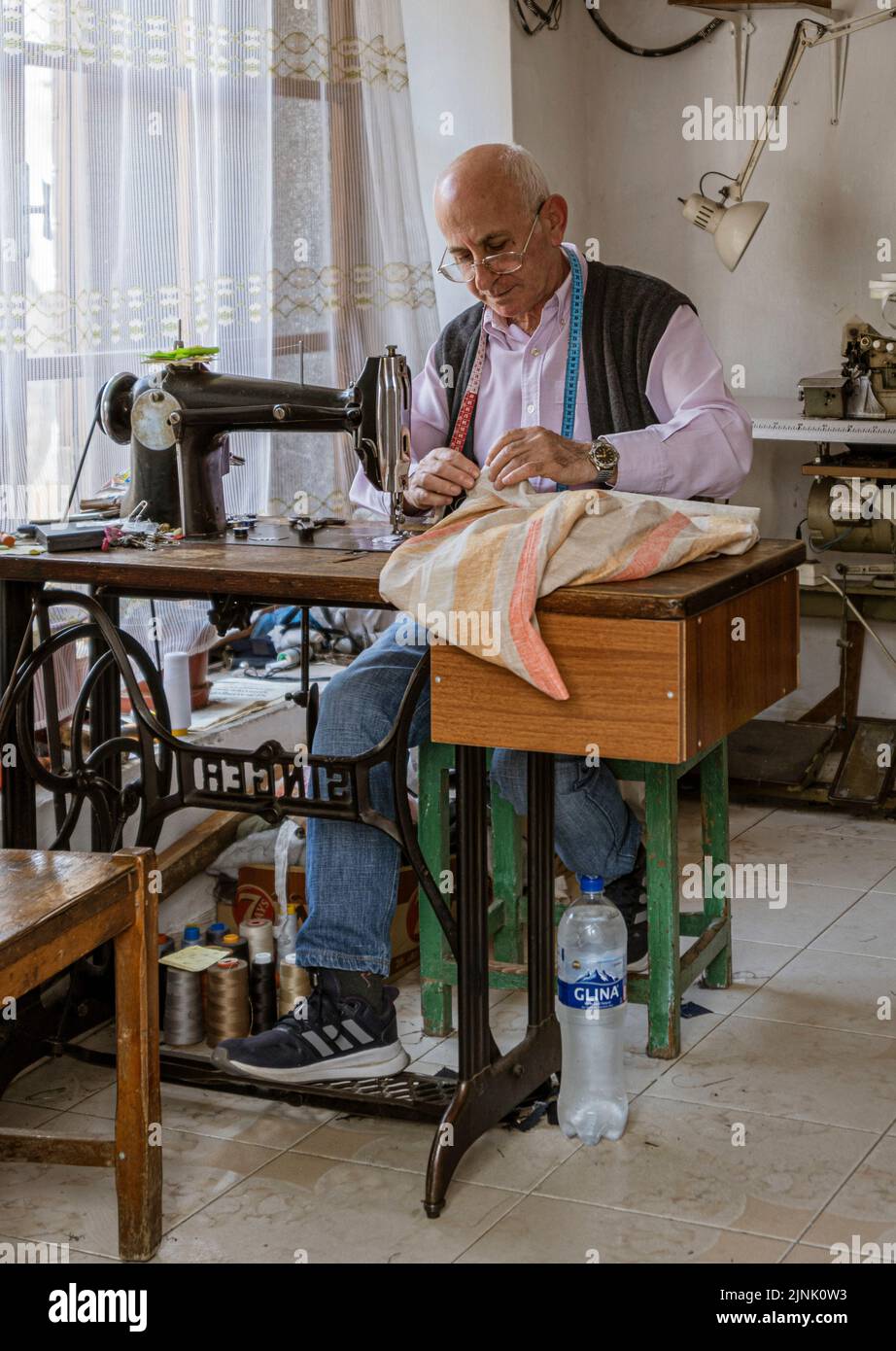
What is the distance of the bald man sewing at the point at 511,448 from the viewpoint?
241cm

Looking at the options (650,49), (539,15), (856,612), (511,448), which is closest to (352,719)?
(511,448)

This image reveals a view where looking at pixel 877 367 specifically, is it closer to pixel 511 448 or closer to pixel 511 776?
pixel 511 776

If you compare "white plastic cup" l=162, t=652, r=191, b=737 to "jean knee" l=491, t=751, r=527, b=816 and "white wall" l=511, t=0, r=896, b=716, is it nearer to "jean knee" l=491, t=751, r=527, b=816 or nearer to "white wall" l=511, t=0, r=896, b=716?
"jean knee" l=491, t=751, r=527, b=816

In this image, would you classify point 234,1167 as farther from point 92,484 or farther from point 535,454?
point 92,484

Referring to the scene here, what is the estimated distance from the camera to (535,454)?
227cm

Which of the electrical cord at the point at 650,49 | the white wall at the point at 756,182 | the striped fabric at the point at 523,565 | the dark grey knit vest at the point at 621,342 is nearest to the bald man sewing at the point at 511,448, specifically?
the dark grey knit vest at the point at 621,342

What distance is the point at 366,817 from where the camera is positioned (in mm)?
2291

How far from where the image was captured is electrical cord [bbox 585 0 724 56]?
4.38m

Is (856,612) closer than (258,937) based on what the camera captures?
No

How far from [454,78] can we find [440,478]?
201 centimetres

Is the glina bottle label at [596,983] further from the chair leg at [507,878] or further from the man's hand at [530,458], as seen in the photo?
the man's hand at [530,458]

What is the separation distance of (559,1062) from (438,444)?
1.11 m

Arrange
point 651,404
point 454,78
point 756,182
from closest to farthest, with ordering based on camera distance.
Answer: point 651,404 → point 454,78 → point 756,182
